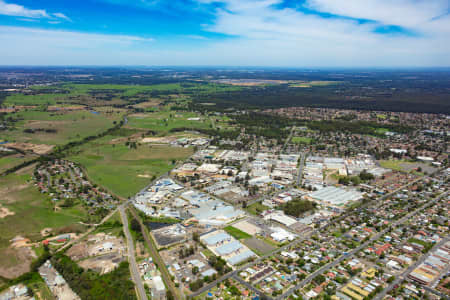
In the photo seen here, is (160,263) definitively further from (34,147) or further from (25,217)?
(34,147)

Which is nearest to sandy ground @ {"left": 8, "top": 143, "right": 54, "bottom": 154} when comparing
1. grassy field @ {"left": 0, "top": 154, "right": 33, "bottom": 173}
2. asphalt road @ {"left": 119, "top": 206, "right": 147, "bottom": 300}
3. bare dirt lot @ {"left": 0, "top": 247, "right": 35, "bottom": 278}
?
grassy field @ {"left": 0, "top": 154, "right": 33, "bottom": 173}

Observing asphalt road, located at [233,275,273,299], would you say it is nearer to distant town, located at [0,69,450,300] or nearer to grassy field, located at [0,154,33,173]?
distant town, located at [0,69,450,300]

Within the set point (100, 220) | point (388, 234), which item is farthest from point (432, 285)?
point (100, 220)

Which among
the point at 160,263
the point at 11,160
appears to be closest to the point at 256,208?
the point at 160,263

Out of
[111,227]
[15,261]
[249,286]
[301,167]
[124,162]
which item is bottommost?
[15,261]

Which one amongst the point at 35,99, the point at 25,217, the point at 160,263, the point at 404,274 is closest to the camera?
the point at 404,274

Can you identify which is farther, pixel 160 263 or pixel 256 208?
pixel 256 208

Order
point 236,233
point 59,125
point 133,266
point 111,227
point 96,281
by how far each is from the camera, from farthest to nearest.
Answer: point 59,125 < point 111,227 < point 236,233 < point 133,266 < point 96,281
